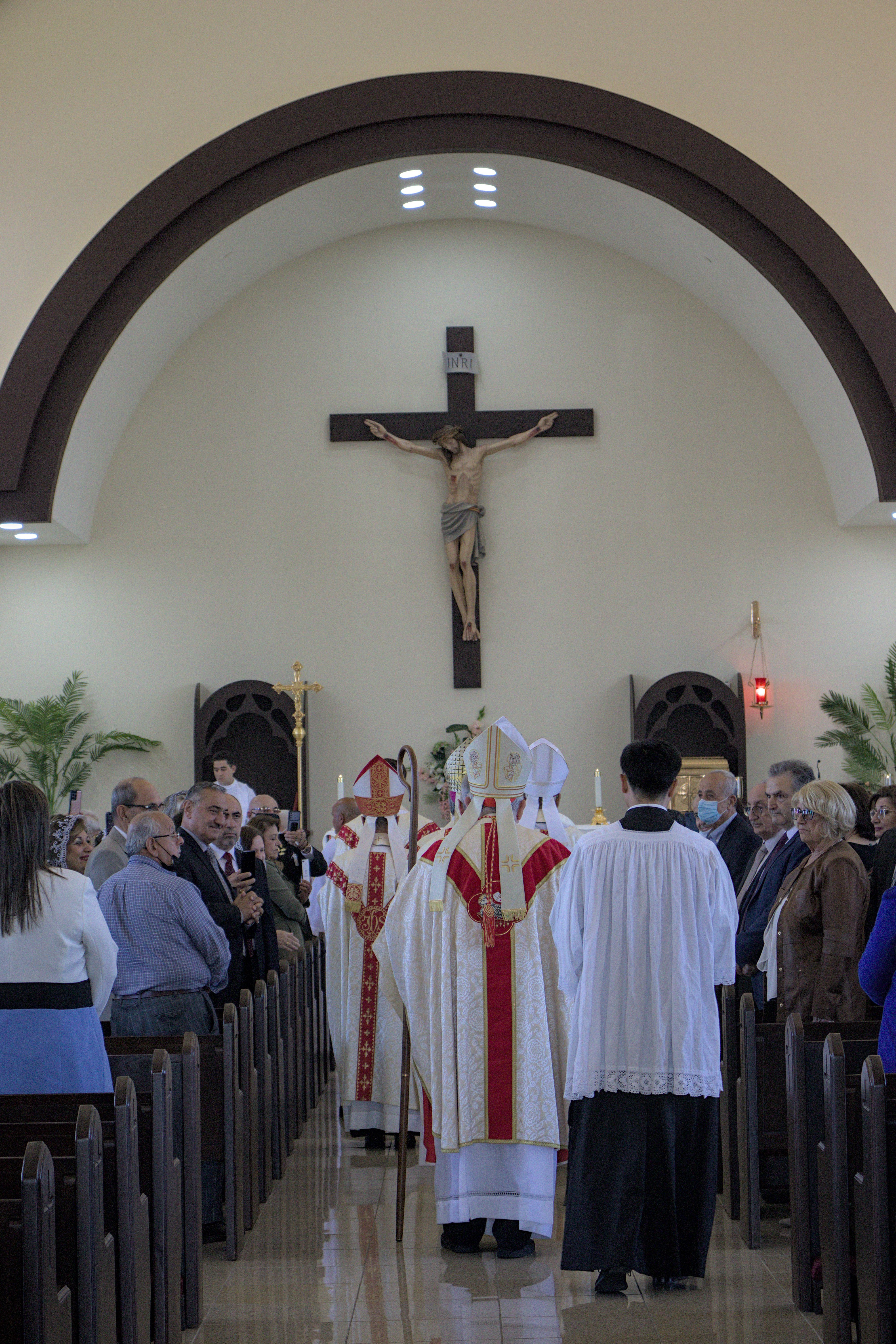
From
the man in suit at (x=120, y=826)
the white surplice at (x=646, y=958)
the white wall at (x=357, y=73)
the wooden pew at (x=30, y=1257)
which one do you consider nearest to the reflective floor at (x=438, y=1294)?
the white surplice at (x=646, y=958)

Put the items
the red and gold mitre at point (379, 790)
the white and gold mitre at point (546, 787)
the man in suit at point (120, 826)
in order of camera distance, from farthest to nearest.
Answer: the white and gold mitre at point (546, 787) < the red and gold mitre at point (379, 790) < the man in suit at point (120, 826)

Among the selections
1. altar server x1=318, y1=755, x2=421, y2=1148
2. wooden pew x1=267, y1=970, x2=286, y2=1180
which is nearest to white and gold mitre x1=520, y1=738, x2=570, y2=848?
altar server x1=318, y1=755, x2=421, y2=1148

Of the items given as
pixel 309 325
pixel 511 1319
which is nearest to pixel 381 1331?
pixel 511 1319

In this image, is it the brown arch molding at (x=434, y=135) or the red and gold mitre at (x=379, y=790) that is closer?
the red and gold mitre at (x=379, y=790)

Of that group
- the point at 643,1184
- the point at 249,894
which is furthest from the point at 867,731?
the point at 643,1184

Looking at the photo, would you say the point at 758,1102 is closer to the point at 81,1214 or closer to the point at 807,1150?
the point at 807,1150

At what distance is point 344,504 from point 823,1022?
949 centimetres

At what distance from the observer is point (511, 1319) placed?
444cm

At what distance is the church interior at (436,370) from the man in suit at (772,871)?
585cm

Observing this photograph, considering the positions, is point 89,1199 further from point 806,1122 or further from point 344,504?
point 344,504

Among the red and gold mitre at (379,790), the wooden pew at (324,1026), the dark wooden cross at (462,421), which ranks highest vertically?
the dark wooden cross at (462,421)

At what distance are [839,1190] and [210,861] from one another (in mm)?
2898

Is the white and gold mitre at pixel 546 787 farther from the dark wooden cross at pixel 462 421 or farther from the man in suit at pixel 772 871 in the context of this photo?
the dark wooden cross at pixel 462 421

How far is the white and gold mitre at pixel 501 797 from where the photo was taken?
5.21 metres
